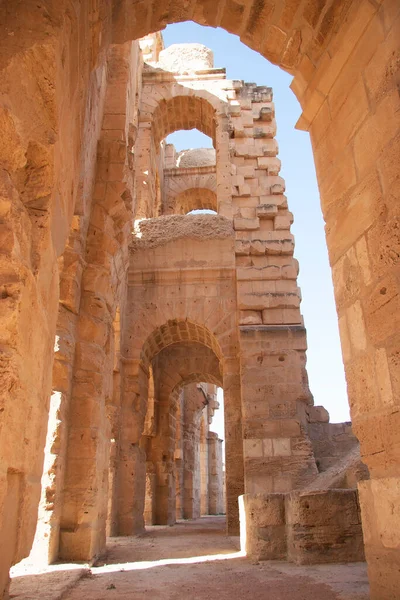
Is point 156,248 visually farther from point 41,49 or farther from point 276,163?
point 41,49

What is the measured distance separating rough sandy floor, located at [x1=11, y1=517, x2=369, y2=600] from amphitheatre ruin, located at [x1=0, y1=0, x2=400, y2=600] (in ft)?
0.14

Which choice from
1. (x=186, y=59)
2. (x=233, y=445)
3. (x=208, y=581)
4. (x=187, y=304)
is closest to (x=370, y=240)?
(x=208, y=581)

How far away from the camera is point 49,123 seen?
2328 millimetres

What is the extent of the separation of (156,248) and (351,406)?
7.41 metres

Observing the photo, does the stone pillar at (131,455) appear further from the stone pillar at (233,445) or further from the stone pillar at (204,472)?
the stone pillar at (204,472)

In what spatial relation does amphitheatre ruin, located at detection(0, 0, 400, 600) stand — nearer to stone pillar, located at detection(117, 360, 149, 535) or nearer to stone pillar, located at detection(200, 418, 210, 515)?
stone pillar, located at detection(117, 360, 149, 535)

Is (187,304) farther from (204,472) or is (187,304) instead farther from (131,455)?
(204,472)

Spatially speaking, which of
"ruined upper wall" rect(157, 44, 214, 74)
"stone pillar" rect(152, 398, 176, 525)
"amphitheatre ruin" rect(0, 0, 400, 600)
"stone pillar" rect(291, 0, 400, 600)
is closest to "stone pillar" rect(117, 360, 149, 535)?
"amphitheatre ruin" rect(0, 0, 400, 600)

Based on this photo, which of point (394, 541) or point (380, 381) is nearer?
point (394, 541)

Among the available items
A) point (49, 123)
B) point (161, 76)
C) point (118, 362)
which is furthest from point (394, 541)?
point (161, 76)

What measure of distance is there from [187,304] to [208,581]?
582cm

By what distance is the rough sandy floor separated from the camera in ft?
10.8

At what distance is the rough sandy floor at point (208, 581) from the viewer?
328 centimetres

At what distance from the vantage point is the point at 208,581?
155 inches
